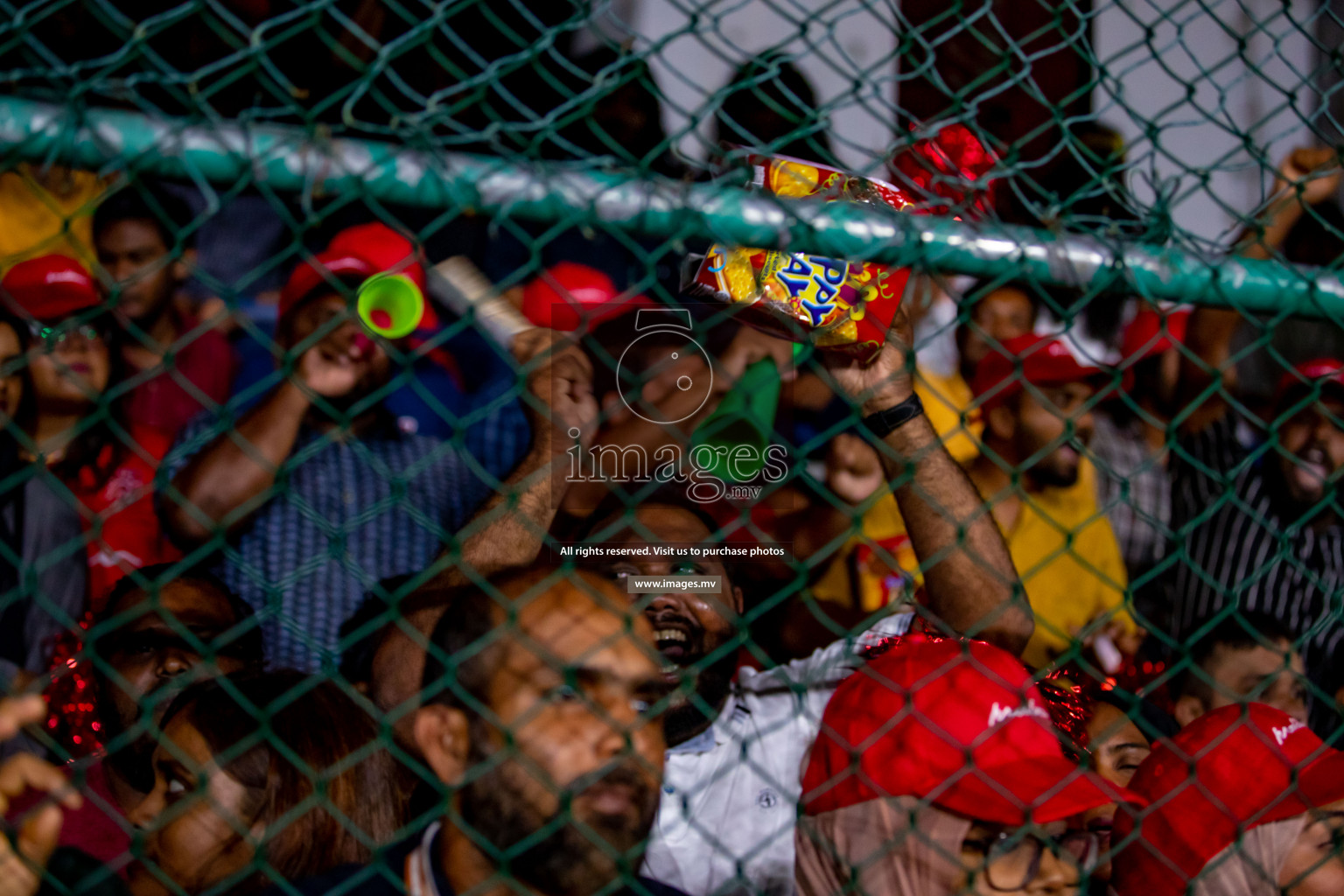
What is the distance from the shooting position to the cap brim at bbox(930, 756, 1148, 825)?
4.80 ft

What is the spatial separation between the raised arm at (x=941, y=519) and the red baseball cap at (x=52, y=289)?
1.25m

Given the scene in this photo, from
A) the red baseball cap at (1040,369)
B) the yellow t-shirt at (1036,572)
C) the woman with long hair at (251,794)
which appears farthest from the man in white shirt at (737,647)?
the red baseball cap at (1040,369)

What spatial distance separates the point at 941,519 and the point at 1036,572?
0.68 m

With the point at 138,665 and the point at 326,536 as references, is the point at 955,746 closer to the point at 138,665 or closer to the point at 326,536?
the point at 326,536

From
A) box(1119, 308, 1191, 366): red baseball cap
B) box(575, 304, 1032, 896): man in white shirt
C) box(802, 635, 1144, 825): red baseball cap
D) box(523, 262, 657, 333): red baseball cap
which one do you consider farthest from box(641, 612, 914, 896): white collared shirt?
box(1119, 308, 1191, 366): red baseball cap

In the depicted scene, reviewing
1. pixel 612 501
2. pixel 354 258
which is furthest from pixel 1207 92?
pixel 354 258

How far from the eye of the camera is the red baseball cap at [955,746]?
1.48 meters

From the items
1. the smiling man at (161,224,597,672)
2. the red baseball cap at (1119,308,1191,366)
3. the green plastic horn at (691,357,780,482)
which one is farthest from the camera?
the red baseball cap at (1119,308,1191,366)

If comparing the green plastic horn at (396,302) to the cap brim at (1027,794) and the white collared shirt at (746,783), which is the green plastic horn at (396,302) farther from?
the cap brim at (1027,794)

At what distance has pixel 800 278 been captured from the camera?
4.65 feet

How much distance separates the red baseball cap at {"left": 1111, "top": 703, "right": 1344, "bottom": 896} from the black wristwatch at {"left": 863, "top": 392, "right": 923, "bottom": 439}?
2.01ft

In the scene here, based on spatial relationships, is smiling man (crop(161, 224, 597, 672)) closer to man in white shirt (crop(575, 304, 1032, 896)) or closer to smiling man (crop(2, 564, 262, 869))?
smiling man (crop(2, 564, 262, 869))

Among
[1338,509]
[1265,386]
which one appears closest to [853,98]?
[1338,509]

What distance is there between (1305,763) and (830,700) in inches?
27.9
